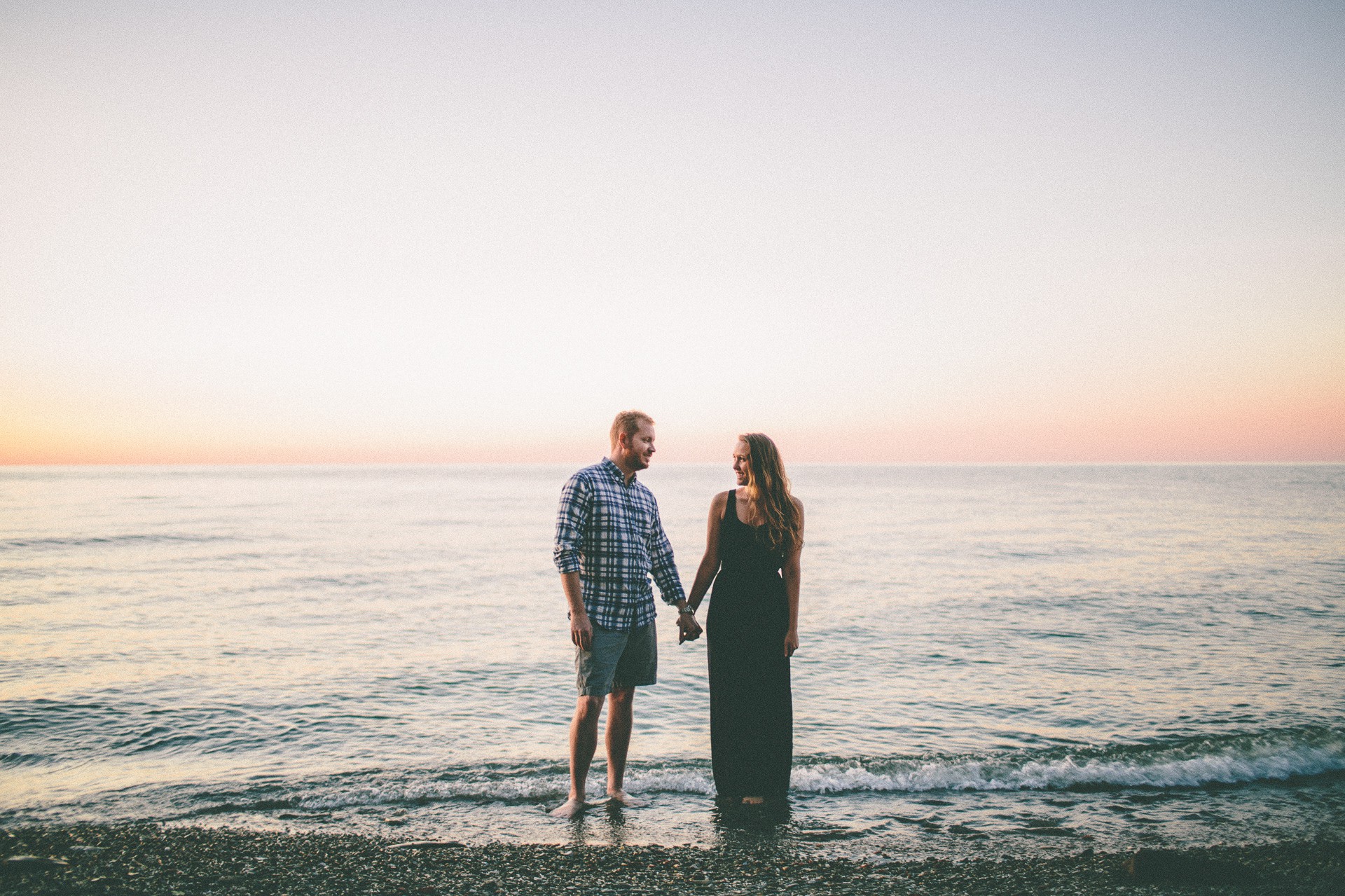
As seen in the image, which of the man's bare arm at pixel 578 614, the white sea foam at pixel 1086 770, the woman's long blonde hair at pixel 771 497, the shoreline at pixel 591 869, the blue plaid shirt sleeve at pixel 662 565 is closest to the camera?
the shoreline at pixel 591 869

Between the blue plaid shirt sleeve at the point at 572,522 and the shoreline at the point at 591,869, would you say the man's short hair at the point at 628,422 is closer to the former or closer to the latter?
the blue plaid shirt sleeve at the point at 572,522

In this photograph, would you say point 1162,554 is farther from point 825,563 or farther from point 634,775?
point 634,775

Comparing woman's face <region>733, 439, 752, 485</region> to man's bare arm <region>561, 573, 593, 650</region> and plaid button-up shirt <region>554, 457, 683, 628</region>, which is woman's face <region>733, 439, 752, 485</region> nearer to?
plaid button-up shirt <region>554, 457, 683, 628</region>

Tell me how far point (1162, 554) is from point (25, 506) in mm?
59561

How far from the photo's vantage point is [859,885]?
13.0 feet

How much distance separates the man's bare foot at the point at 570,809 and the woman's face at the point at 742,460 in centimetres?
228

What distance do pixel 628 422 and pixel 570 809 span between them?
2.48m

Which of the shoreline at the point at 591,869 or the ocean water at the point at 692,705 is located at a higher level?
the shoreline at the point at 591,869

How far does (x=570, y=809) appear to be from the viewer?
504 centimetres

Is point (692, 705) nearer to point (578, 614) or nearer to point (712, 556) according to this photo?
point (712, 556)

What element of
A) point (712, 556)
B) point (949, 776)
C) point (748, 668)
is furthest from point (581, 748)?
point (949, 776)

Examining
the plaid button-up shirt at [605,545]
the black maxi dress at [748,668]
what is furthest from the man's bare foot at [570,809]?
the plaid button-up shirt at [605,545]

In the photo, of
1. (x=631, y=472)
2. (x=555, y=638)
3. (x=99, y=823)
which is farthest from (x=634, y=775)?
(x=555, y=638)

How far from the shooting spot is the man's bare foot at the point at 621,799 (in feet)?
17.1
